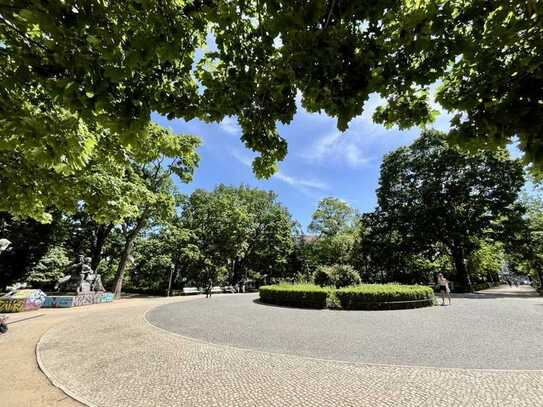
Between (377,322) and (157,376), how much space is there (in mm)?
8938

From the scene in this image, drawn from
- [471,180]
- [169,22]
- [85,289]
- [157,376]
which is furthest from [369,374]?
[471,180]

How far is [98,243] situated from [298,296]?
2315cm

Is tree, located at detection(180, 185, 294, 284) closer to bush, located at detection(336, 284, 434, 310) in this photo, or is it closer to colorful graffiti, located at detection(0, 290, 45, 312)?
colorful graffiti, located at detection(0, 290, 45, 312)

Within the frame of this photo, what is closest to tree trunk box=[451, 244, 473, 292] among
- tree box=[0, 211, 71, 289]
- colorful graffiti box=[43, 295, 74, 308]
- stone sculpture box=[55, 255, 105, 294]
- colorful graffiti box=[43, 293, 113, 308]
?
colorful graffiti box=[43, 293, 113, 308]

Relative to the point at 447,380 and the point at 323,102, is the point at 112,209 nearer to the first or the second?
the point at 323,102

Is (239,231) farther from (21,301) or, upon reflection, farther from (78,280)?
(21,301)

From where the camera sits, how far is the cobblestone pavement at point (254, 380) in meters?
4.68

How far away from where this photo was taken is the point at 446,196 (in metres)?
28.1

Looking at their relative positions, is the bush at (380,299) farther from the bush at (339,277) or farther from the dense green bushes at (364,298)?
the bush at (339,277)

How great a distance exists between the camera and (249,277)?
4238 cm

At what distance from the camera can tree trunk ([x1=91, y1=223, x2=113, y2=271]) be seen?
92.0ft

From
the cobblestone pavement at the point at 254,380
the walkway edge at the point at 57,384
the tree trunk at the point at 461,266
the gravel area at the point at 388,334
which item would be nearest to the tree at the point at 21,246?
the gravel area at the point at 388,334

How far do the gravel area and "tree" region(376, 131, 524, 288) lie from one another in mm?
14970

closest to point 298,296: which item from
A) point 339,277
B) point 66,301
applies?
point 339,277
